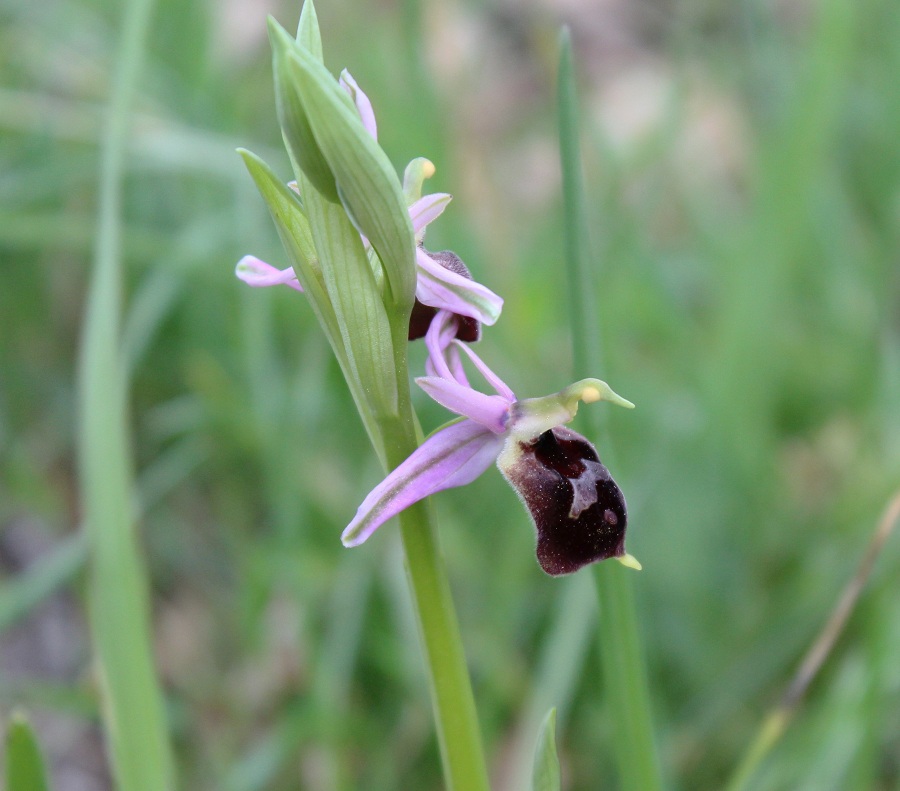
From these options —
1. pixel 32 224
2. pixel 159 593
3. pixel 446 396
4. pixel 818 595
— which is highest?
pixel 32 224

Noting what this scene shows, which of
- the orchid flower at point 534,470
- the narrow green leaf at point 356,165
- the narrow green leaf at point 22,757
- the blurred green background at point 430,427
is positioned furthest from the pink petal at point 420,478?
the blurred green background at point 430,427

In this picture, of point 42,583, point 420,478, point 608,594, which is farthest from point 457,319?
point 42,583

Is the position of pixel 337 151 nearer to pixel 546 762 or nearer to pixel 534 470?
pixel 534 470

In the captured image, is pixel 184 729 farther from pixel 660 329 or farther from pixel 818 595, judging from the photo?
pixel 660 329

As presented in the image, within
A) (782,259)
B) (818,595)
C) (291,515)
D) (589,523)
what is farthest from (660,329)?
(589,523)

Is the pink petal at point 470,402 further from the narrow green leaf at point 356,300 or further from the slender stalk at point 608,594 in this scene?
the slender stalk at point 608,594

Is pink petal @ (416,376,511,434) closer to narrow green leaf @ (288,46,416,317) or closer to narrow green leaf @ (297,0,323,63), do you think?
narrow green leaf @ (288,46,416,317)

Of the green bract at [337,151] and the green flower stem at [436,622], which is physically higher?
the green bract at [337,151]

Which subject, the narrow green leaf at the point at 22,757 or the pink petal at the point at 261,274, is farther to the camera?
the pink petal at the point at 261,274
